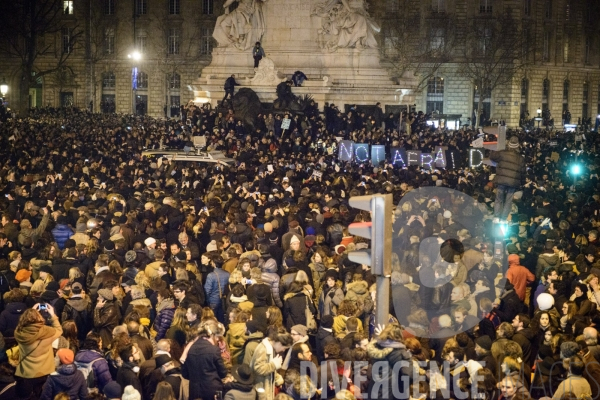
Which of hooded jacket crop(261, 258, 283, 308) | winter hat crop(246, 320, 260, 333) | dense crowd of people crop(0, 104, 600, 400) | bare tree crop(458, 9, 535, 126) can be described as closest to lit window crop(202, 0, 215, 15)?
bare tree crop(458, 9, 535, 126)

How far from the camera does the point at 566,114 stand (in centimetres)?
8188

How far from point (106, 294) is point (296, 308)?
231 cm

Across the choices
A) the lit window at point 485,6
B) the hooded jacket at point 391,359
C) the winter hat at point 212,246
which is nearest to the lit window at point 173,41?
the lit window at point 485,6

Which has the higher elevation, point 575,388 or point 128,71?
point 128,71

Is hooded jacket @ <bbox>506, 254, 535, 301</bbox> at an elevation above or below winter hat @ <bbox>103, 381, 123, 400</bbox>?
above

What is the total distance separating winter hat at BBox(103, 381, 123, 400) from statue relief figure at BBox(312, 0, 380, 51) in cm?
3615

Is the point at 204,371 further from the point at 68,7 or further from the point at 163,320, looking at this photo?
the point at 68,7

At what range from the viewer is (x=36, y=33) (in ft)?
209

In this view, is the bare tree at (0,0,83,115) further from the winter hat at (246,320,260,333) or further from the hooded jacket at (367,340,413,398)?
the hooded jacket at (367,340,413,398)

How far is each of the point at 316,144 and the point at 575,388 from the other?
25.5 meters

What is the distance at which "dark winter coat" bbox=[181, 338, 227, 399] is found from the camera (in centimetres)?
1109

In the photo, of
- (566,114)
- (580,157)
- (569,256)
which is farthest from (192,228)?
(566,114)

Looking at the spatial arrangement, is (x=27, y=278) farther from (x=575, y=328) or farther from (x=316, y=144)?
(x=316, y=144)

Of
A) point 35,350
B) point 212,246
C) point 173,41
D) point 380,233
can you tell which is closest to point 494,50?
point 173,41
